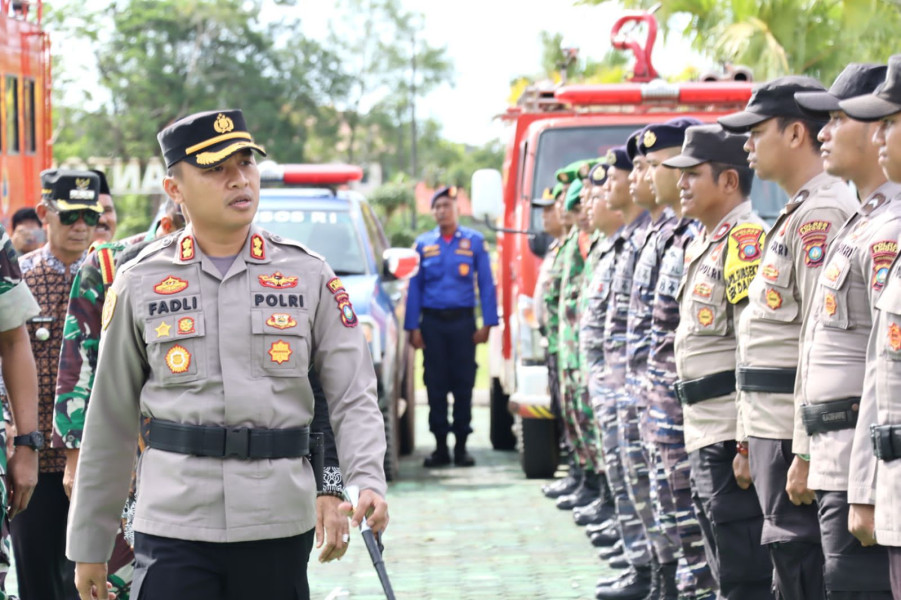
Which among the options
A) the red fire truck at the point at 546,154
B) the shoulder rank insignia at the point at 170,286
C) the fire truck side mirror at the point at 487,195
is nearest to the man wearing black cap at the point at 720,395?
the shoulder rank insignia at the point at 170,286

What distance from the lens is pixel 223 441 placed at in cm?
390

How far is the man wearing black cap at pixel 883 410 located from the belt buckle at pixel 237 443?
5.11ft

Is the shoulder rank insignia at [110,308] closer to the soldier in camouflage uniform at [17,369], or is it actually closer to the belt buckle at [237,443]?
the belt buckle at [237,443]

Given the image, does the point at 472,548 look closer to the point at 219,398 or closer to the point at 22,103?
the point at 219,398

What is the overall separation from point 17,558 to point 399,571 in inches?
100

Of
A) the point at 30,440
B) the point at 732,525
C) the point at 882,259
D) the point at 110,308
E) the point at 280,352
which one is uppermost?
the point at 882,259

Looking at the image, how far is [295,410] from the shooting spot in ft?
13.2

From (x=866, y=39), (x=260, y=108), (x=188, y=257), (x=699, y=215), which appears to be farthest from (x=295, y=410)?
(x=260, y=108)

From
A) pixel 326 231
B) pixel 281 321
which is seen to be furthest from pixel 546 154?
pixel 281 321

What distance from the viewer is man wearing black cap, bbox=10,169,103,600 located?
19.9 ft

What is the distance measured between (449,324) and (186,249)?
350 inches

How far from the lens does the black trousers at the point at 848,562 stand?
4355mm

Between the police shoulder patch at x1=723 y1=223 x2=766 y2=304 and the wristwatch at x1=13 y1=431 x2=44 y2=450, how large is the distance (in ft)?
7.96

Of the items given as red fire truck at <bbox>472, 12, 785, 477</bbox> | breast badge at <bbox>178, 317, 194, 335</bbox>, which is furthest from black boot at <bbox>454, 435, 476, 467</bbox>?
breast badge at <bbox>178, 317, 194, 335</bbox>
